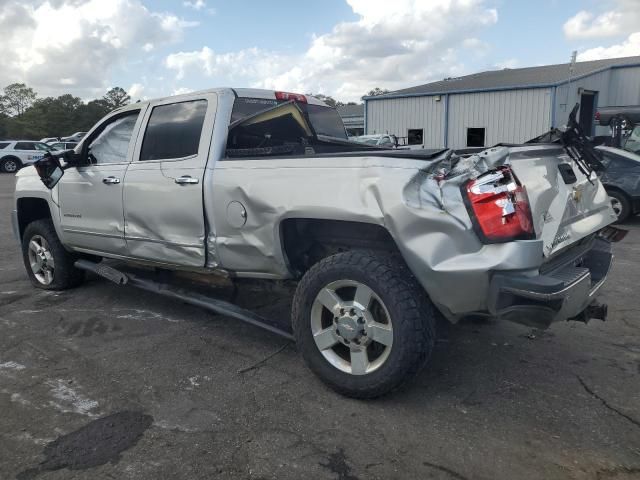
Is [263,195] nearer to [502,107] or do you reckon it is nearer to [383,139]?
[383,139]

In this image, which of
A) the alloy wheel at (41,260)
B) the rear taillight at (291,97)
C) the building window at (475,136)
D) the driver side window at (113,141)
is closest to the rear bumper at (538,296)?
the rear taillight at (291,97)

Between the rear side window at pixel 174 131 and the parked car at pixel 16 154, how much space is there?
25982 mm

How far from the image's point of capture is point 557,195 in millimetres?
3135

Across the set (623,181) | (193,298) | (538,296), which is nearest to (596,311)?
(538,296)

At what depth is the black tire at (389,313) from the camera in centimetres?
295

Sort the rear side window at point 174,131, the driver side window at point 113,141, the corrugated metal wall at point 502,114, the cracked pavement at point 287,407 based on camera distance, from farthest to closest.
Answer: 1. the corrugated metal wall at point 502,114
2. the driver side window at point 113,141
3. the rear side window at point 174,131
4. the cracked pavement at point 287,407

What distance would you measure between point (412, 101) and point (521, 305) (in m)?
25.7

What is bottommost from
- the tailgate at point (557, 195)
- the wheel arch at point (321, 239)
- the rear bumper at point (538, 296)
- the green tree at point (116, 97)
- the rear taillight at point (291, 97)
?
the rear bumper at point (538, 296)

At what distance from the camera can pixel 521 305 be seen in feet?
8.93

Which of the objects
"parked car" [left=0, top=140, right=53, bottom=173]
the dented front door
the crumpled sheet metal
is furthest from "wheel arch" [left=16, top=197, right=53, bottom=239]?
"parked car" [left=0, top=140, right=53, bottom=173]

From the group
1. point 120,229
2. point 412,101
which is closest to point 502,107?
point 412,101

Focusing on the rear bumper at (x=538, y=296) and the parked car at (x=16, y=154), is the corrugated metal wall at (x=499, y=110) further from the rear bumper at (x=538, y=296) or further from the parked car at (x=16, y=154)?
the rear bumper at (x=538, y=296)

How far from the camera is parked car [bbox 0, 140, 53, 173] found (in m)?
27.2

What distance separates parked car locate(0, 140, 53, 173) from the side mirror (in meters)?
25.0
